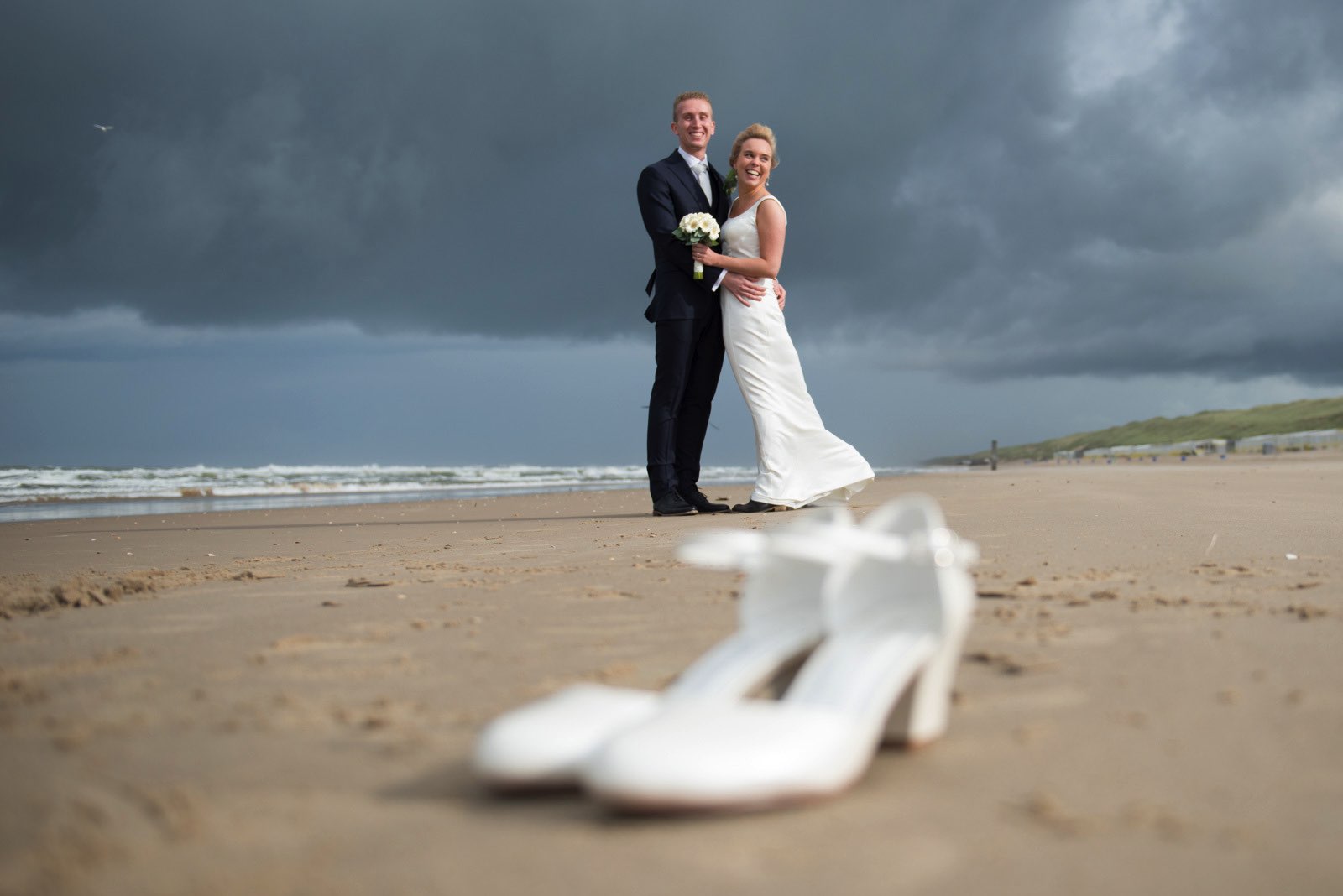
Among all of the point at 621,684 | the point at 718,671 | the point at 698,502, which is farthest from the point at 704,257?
the point at 718,671

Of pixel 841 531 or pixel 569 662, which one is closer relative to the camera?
pixel 841 531

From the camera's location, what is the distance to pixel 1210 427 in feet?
133

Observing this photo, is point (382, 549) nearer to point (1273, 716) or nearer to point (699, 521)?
point (699, 521)

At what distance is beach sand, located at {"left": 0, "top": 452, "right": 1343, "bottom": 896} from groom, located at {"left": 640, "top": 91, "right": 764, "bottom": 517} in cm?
344

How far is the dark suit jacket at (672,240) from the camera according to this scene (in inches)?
296

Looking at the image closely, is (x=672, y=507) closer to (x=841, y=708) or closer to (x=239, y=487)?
(x=841, y=708)

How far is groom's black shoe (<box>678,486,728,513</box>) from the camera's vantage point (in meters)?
7.63

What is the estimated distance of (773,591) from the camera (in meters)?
2.11

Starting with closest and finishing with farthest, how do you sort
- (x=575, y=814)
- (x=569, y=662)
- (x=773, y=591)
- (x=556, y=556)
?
(x=575, y=814), (x=773, y=591), (x=569, y=662), (x=556, y=556)

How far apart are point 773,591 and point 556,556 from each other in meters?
2.88

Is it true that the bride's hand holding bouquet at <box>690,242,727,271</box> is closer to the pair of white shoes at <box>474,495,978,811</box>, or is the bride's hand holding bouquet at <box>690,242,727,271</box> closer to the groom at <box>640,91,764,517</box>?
the groom at <box>640,91,764,517</box>

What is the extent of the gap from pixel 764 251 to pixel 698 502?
6.56 ft

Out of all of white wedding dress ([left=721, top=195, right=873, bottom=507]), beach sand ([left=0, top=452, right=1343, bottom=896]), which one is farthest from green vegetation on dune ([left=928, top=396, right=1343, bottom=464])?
beach sand ([left=0, top=452, right=1343, bottom=896])

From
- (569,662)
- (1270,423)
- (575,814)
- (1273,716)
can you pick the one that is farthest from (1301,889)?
(1270,423)
